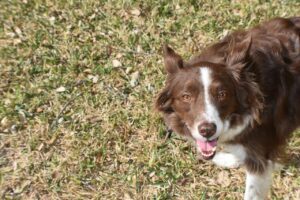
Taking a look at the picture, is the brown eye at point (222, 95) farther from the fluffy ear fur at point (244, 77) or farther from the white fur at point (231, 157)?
the white fur at point (231, 157)

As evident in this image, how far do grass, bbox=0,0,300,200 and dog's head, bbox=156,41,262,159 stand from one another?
104cm

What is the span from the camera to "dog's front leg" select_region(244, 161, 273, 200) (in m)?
4.62

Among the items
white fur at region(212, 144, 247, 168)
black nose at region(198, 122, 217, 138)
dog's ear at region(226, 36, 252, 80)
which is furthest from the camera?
white fur at region(212, 144, 247, 168)

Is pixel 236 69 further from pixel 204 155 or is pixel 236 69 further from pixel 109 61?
pixel 109 61

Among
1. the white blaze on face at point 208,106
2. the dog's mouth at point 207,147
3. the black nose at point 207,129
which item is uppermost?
the white blaze on face at point 208,106

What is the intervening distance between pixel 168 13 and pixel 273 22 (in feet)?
8.54

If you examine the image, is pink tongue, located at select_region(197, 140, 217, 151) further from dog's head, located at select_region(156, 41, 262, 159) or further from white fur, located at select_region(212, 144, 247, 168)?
white fur, located at select_region(212, 144, 247, 168)

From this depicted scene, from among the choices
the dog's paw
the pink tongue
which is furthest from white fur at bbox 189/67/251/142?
the dog's paw

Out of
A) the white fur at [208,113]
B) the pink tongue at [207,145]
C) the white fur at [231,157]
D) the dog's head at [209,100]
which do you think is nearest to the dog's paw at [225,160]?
the white fur at [231,157]

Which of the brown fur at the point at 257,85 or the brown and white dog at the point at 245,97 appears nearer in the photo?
the brown and white dog at the point at 245,97

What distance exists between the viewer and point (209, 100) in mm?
4043

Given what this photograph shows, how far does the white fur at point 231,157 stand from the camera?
4.58 meters

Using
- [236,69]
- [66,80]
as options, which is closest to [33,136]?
[66,80]

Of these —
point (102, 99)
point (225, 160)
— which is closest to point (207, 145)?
point (225, 160)
